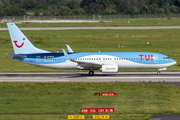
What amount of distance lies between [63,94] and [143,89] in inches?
373

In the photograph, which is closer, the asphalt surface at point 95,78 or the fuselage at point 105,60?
the asphalt surface at point 95,78

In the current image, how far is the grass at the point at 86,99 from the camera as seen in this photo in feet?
80.4

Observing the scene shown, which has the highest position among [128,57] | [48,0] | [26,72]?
[48,0]

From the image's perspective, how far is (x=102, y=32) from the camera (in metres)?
89.4

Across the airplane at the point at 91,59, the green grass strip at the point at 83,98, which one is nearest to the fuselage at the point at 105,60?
the airplane at the point at 91,59

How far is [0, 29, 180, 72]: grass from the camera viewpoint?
70.2m

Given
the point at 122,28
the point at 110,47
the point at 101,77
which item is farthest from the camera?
the point at 122,28

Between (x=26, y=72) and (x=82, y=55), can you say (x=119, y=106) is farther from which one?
(x=26, y=72)

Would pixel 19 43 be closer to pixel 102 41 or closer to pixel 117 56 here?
pixel 117 56

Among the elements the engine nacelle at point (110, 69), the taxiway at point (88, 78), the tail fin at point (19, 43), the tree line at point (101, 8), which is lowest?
the taxiway at point (88, 78)

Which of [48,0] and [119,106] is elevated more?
[48,0]

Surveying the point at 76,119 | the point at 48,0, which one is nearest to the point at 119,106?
the point at 76,119

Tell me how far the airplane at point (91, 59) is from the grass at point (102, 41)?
51.7 feet

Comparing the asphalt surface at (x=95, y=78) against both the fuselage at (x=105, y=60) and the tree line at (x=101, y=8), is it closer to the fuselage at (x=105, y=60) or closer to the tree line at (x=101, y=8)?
the fuselage at (x=105, y=60)
